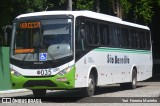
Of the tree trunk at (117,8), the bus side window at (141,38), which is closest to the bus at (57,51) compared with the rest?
the bus side window at (141,38)

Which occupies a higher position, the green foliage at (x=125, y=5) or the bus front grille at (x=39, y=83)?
the green foliage at (x=125, y=5)

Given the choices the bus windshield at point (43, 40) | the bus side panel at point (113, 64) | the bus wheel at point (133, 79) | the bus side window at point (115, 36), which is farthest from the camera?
the bus wheel at point (133, 79)

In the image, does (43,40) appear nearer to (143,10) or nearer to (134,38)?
(134,38)

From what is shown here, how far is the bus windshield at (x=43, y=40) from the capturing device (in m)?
16.1

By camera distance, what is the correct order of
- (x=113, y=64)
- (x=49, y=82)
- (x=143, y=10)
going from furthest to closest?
(x=143, y=10) < (x=113, y=64) < (x=49, y=82)

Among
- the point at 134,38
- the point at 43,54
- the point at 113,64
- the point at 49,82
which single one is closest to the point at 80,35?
the point at 43,54

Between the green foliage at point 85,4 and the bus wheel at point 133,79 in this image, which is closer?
the bus wheel at point 133,79

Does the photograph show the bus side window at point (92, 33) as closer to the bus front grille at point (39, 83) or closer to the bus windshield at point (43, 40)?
the bus windshield at point (43, 40)

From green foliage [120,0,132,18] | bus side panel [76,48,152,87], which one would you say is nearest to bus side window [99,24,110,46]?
bus side panel [76,48,152,87]

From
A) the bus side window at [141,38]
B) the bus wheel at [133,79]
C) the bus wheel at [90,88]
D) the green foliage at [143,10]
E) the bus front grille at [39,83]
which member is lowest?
the bus wheel at [133,79]

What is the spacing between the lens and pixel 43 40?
16312 millimetres

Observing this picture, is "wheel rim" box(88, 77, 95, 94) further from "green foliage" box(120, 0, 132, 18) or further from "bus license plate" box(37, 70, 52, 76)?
"green foliage" box(120, 0, 132, 18)

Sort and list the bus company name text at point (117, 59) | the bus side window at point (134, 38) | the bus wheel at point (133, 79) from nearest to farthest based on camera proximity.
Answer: the bus company name text at point (117, 59) → the bus side window at point (134, 38) → the bus wheel at point (133, 79)

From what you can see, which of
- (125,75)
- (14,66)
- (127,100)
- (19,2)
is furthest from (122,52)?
(19,2)
